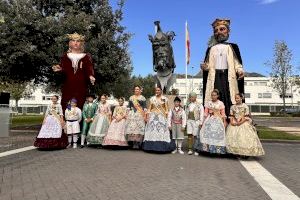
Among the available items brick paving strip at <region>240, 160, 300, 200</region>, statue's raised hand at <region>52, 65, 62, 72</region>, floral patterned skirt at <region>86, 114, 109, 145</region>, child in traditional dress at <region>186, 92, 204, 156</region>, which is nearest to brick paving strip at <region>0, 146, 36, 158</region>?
floral patterned skirt at <region>86, 114, 109, 145</region>

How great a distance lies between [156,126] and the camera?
11.4 m

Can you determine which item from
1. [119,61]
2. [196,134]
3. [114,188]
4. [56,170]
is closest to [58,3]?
[119,61]

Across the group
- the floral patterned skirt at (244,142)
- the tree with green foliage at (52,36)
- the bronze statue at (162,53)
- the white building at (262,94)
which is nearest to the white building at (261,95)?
Answer: the white building at (262,94)

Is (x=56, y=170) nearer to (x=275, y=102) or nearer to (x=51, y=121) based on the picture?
(x=51, y=121)

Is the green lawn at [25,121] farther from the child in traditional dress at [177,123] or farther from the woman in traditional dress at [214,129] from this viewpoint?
the woman in traditional dress at [214,129]

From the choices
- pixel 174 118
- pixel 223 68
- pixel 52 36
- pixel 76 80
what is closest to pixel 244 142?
pixel 174 118

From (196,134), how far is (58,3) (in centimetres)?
1231

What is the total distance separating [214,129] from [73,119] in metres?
4.46

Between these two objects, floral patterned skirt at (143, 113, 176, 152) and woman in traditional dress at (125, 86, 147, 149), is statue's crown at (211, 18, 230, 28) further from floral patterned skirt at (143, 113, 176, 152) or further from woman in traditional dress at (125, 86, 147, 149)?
floral patterned skirt at (143, 113, 176, 152)

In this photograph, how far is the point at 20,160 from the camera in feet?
32.4

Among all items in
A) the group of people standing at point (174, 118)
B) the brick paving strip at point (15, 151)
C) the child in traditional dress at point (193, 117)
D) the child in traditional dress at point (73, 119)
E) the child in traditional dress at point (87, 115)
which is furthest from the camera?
the child in traditional dress at point (87, 115)

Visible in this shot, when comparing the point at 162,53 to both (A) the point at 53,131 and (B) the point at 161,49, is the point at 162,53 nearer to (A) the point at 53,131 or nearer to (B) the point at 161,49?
(B) the point at 161,49

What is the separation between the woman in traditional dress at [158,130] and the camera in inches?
444

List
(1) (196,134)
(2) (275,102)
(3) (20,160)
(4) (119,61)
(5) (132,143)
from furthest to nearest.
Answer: (2) (275,102) < (4) (119,61) < (5) (132,143) < (1) (196,134) < (3) (20,160)
